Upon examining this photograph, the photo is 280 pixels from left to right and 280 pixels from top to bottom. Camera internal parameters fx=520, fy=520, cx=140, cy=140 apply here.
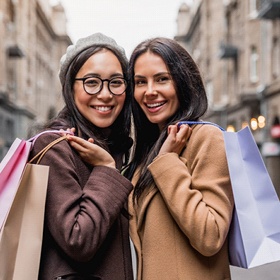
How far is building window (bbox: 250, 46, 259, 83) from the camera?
26.8m

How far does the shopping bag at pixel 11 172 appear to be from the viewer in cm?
206

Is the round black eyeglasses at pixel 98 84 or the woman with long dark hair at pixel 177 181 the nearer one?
the woman with long dark hair at pixel 177 181

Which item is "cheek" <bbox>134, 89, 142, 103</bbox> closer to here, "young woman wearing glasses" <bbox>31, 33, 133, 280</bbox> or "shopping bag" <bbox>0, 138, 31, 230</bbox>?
"young woman wearing glasses" <bbox>31, 33, 133, 280</bbox>

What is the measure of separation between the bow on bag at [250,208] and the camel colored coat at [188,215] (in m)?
0.05

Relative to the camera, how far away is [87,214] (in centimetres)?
205

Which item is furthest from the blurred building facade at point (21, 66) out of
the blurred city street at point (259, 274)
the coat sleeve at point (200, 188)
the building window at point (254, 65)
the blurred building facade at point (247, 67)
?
the coat sleeve at point (200, 188)

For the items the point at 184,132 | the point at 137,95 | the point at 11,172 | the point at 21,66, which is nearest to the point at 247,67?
the point at 21,66

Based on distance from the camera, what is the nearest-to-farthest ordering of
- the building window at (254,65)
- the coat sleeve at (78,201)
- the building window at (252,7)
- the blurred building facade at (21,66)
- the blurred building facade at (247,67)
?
the coat sleeve at (78,201) → the blurred building facade at (247,67) → the building window at (252,7) → the building window at (254,65) → the blurred building facade at (21,66)

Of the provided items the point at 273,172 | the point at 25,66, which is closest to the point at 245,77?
the point at 273,172

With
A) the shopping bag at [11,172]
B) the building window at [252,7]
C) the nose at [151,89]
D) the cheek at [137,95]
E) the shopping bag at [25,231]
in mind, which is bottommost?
the shopping bag at [25,231]

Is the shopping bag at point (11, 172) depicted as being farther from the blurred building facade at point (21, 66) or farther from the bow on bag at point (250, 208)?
the blurred building facade at point (21, 66)

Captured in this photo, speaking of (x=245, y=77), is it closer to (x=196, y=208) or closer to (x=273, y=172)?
(x=273, y=172)

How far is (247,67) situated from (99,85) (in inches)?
1013

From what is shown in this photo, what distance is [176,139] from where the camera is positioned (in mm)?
2238
